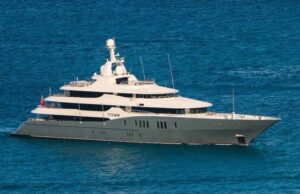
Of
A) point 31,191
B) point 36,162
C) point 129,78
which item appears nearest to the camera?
point 31,191

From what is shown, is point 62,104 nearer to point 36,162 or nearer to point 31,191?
point 36,162

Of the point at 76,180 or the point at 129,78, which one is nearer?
the point at 76,180

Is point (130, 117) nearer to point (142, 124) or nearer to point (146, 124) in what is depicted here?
point (142, 124)

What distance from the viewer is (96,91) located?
192875 mm

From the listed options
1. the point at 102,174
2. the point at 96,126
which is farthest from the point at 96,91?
the point at 102,174

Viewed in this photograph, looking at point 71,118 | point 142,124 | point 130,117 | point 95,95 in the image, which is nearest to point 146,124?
point 142,124

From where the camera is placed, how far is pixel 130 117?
190 metres

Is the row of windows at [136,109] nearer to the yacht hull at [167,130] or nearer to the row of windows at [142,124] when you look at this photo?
the yacht hull at [167,130]

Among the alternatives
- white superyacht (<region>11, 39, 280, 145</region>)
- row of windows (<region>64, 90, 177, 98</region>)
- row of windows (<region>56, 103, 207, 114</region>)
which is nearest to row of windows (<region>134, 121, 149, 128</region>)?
white superyacht (<region>11, 39, 280, 145</region>)

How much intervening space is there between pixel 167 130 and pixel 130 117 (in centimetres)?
382

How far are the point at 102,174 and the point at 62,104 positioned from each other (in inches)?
821

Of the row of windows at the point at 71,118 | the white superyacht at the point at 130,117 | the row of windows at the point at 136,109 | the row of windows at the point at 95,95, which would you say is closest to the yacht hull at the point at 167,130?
the white superyacht at the point at 130,117

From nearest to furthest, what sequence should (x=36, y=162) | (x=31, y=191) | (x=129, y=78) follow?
(x=31, y=191) < (x=36, y=162) < (x=129, y=78)

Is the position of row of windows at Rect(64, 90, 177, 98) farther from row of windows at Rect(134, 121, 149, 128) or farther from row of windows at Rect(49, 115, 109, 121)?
row of windows at Rect(134, 121, 149, 128)
